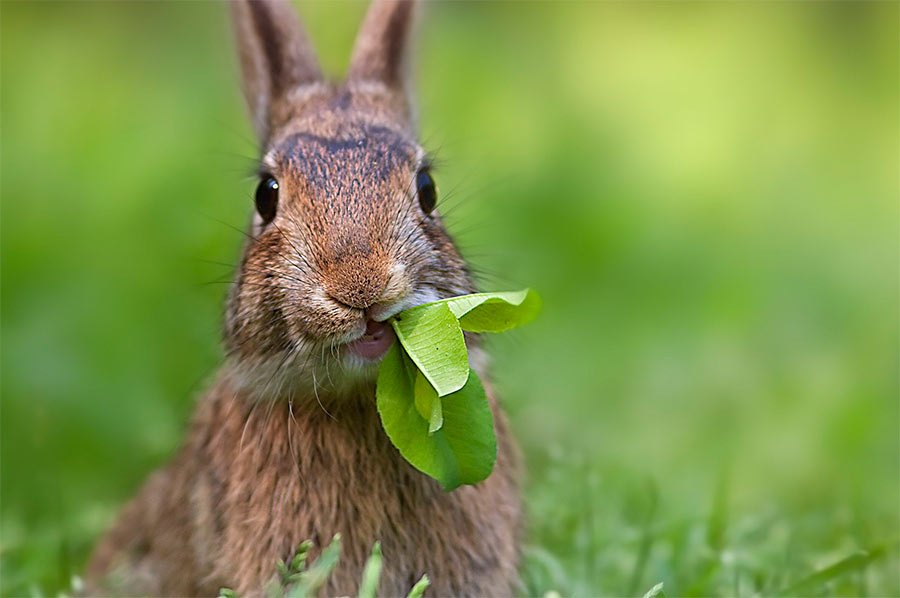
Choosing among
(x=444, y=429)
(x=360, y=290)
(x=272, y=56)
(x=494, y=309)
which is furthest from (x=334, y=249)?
(x=272, y=56)

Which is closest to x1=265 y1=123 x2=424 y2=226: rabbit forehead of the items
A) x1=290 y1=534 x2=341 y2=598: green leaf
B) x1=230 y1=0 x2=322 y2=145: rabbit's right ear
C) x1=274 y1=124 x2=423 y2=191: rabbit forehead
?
x1=274 y1=124 x2=423 y2=191: rabbit forehead

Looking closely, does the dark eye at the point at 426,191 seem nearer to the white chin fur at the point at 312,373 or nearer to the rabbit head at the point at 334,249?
the rabbit head at the point at 334,249

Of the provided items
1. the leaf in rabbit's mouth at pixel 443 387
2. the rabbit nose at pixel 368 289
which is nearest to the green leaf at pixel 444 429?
the leaf in rabbit's mouth at pixel 443 387

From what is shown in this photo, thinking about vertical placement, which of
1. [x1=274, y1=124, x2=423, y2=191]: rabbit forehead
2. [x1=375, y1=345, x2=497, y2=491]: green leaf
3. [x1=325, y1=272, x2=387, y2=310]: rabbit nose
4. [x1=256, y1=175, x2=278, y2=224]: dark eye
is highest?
[x1=274, y1=124, x2=423, y2=191]: rabbit forehead

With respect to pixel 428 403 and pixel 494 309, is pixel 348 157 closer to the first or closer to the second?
pixel 494 309

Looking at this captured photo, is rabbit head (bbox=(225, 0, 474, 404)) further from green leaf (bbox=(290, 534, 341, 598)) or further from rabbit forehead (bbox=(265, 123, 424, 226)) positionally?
green leaf (bbox=(290, 534, 341, 598))
